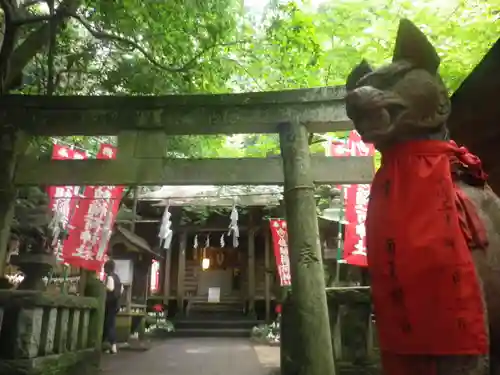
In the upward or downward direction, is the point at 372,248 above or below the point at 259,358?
above

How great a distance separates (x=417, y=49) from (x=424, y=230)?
1.09m

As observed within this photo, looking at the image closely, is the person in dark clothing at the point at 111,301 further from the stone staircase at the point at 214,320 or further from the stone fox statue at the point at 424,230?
the stone fox statue at the point at 424,230

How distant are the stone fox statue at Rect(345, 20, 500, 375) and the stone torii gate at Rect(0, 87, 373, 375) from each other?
123 inches

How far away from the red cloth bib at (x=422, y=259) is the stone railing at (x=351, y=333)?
2.79 meters

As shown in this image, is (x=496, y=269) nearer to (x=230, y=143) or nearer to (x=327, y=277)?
(x=327, y=277)

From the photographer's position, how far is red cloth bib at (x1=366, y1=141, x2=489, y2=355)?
6.91 ft

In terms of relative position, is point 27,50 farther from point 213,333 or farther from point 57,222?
point 213,333

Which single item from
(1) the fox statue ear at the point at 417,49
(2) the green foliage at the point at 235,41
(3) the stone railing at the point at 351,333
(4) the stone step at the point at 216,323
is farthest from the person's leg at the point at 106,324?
(1) the fox statue ear at the point at 417,49

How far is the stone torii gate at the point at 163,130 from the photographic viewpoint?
5762mm

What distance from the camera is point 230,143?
17.4 meters

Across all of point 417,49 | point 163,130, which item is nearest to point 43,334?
point 163,130

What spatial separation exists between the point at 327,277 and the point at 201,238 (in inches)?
411

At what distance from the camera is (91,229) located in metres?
8.53

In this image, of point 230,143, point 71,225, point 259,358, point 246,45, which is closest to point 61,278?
point 71,225
